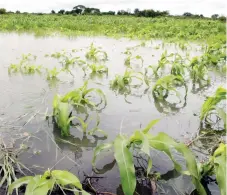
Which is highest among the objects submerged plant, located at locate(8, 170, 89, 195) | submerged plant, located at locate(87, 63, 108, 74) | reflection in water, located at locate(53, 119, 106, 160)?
submerged plant, located at locate(87, 63, 108, 74)

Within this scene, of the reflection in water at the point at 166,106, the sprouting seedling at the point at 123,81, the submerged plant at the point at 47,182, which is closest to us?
the submerged plant at the point at 47,182

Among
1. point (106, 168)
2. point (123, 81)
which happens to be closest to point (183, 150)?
point (106, 168)

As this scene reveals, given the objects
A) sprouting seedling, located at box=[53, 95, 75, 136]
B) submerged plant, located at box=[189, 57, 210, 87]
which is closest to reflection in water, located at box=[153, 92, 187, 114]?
submerged plant, located at box=[189, 57, 210, 87]

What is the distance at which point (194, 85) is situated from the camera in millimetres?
4461

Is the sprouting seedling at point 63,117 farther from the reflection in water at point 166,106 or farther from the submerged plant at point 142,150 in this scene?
the reflection in water at point 166,106

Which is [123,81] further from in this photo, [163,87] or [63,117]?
[63,117]

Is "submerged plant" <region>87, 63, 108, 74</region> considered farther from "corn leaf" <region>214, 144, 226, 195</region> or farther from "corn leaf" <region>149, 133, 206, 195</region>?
"corn leaf" <region>214, 144, 226, 195</region>

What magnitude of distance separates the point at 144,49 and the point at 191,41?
2628 mm

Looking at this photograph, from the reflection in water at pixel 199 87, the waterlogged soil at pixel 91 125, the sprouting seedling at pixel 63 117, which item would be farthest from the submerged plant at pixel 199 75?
the sprouting seedling at pixel 63 117

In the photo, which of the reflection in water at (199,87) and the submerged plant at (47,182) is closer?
the submerged plant at (47,182)

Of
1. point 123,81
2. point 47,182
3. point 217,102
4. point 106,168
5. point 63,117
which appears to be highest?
point 217,102

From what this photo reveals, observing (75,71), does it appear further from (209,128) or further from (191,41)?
(191,41)

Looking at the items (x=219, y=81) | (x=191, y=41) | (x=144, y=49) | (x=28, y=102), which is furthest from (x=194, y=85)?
(x=191, y=41)

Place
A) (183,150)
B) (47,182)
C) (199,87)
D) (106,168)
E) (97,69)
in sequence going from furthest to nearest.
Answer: (97,69) → (199,87) → (106,168) → (183,150) → (47,182)
